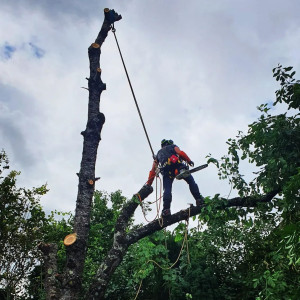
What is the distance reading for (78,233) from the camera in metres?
5.90

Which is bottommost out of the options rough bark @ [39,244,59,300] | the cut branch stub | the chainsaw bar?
rough bark @ [39,244,59,300]

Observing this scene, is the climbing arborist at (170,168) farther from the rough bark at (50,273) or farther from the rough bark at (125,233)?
the rough bark at (50,273)

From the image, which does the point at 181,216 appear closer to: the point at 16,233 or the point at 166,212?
the point at 166,212

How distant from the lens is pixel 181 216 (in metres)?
6.69

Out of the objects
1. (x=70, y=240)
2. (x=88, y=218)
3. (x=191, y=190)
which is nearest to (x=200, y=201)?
(x=191, y=190)

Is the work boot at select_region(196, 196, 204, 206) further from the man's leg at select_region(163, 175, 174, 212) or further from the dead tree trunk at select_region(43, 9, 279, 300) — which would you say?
the man's leg at select_region(163, 175, 174, 212)

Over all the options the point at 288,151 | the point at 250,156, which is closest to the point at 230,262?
the point at 250,156

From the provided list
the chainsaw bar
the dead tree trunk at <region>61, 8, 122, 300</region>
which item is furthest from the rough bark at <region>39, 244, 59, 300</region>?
the chainsaw bar

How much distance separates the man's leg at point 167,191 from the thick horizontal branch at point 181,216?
0.32 m

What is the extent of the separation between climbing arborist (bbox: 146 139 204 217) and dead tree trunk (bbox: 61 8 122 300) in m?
1.41

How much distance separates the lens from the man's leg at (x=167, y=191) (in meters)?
6.94

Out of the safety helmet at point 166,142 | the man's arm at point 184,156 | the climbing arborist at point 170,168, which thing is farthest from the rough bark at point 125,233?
the safety helmet at point 166,142

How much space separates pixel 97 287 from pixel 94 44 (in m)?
5.09

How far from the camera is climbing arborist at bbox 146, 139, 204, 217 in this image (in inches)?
280
